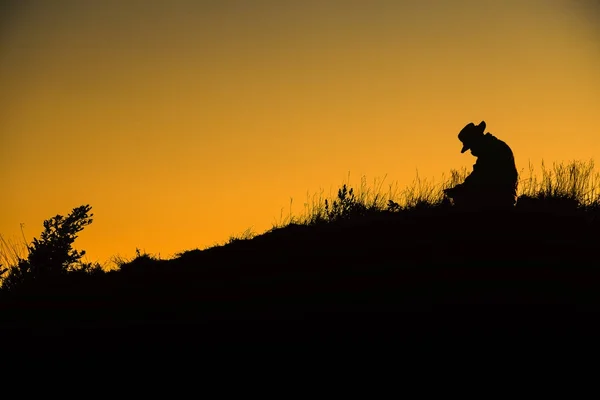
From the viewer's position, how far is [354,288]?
12984mm

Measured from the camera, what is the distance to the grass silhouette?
40.5ft

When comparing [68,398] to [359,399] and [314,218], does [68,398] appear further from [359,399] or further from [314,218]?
[314,218]

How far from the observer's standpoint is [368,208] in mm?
18266

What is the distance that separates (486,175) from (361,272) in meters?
4.53

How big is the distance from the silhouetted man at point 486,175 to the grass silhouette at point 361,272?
421mm

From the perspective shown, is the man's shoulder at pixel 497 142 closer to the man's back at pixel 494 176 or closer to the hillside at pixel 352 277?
the man's back at pixel 494 176

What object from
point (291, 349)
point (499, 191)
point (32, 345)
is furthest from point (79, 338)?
point (499, 191)

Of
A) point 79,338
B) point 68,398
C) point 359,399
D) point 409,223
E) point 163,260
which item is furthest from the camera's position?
point 163,260

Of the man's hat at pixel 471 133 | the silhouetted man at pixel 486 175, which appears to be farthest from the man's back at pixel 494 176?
the man's hat at pixel 471 133

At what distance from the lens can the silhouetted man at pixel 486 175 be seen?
54.4 feet

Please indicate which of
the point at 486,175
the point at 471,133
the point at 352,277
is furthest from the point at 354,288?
the point at 471,133

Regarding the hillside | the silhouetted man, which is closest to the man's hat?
the silhouetted man

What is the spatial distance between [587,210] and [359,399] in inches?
375

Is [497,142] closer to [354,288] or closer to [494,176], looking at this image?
[494,176]
